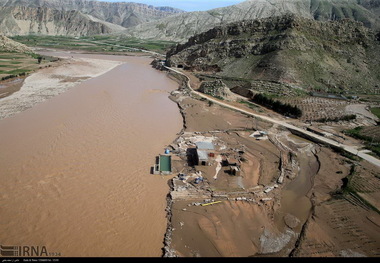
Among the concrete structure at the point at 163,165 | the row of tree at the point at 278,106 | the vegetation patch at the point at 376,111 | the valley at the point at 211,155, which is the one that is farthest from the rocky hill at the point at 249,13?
the concrete structure at the point at 163,165

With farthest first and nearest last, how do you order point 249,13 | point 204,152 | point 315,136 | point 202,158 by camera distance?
point 249,13 → point 315,136 → point 204,152 → point 202,158

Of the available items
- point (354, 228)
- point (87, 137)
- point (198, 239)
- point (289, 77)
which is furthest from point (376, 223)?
point (289, 77)

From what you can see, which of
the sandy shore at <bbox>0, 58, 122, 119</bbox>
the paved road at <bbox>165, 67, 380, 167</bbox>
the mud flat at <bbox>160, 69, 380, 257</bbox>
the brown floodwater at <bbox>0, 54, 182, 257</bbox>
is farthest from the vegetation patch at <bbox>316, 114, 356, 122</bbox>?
the sandy shore at <bbox>0, 58, 122, 119</bbox>

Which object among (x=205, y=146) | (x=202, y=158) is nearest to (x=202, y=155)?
(x=202, y=158)

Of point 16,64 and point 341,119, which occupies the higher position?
point 341,119

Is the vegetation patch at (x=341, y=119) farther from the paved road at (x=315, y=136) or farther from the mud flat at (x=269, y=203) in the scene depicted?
the mud flat at (x=269, y=203)

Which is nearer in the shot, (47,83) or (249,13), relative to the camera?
(47,83)

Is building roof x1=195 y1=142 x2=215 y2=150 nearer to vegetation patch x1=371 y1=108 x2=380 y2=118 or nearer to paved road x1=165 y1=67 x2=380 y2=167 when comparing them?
paved road x1=165 y1=67 x2=380 y2=167

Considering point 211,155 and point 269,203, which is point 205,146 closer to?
point 211,155
